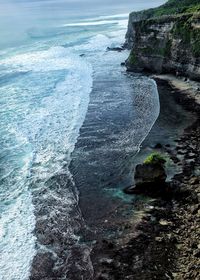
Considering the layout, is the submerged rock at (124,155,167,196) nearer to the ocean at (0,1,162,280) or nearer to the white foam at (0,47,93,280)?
the ocean at (0,1,162,280)

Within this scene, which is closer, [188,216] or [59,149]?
[188,216]

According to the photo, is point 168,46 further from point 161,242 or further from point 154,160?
point 161,242

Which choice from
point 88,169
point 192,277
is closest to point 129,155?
point 88,169

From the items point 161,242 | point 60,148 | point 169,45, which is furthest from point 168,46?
point 161,242

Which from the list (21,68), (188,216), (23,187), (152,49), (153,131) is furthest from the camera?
(21,68)

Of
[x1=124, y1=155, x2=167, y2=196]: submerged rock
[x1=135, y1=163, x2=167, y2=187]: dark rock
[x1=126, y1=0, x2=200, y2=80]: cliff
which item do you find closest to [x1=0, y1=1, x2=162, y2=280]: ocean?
[x1=124, y1=155, x2=167, y2=196]: submerged rock

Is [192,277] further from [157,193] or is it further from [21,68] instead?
[21,68]
